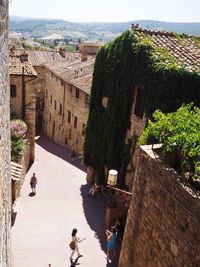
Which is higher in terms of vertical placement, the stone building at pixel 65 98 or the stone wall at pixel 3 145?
the stone wall at pixel 3 145

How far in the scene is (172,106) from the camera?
1514cm

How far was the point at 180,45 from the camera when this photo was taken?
17.6 m

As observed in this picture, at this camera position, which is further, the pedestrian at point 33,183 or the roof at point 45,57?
the roof at point 45,57

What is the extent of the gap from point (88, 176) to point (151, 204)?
15899 millimetres

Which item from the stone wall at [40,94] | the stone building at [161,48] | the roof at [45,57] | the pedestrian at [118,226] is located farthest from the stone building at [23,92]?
the roof at [45,57]

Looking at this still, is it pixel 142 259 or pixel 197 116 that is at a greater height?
pixel 197 116

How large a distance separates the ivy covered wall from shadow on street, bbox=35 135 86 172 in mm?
6528

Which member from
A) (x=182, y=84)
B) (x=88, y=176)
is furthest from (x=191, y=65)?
(x=88, y=176)

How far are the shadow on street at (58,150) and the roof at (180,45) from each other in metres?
13.3

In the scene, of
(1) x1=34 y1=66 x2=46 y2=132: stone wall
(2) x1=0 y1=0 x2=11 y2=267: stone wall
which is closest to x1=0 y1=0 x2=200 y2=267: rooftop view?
(2) x1=0 y1=0 x2=11 y2=267: stone wall

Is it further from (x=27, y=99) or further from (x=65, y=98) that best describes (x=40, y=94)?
(x=27, y=99)

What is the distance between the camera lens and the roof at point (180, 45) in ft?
51.9

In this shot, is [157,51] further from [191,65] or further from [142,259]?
[142,259]

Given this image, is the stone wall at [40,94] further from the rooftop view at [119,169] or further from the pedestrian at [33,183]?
the pedestrian at [33,183]
